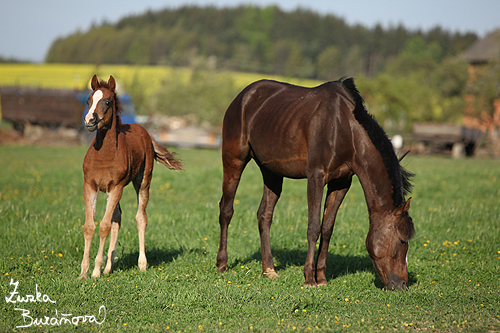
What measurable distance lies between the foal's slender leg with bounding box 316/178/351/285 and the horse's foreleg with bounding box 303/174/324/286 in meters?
0.16

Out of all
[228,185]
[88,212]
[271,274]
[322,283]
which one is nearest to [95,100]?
[88,212]

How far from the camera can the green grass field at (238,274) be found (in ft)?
14.0

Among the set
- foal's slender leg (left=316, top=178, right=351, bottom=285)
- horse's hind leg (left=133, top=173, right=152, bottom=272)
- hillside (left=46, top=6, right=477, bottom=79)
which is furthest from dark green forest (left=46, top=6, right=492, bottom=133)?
foal's slender leg (left=316, top=178, right=351, bottom=285)

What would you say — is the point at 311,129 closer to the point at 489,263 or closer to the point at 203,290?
the point at 203,290

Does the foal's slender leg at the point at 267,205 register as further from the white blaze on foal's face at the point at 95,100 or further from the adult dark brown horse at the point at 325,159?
the white blaze on foal's face at the point at 95,100

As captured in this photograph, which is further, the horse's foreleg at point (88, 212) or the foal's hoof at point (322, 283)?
the foal's hoof at point (322, 283)

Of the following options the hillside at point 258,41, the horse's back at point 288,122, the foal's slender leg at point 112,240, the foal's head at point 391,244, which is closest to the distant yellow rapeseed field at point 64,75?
the hillside at point 258,41

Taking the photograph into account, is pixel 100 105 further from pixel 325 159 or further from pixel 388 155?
pixel 388 155

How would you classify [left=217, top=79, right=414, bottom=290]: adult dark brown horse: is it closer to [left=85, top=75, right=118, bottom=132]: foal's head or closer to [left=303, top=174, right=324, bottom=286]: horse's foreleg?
[left=303, top=174, right=324, bottom=286]: horse's foreleg

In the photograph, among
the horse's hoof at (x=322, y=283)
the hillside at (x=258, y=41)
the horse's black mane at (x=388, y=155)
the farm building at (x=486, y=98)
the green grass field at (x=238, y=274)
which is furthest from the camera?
the hillside at (x=258, y=41)

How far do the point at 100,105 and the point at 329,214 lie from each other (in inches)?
113

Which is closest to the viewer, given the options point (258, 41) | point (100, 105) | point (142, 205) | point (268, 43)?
point (100, 105)

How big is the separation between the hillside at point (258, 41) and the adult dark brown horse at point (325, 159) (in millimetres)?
77557

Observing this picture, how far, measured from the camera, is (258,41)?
97.9 metres
